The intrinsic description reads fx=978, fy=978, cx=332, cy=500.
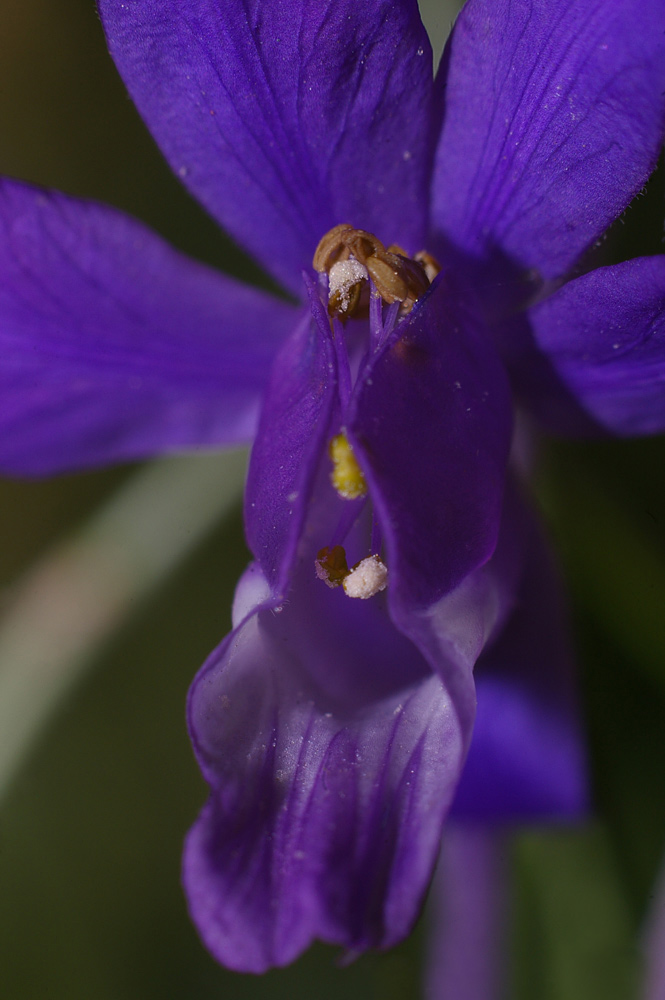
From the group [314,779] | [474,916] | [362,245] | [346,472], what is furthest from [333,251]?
[474,916]

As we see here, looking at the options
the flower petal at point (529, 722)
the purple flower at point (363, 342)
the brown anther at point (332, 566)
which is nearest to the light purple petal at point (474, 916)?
the flower petal at point (529, 722)

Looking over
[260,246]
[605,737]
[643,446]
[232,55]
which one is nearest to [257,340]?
[260,246]

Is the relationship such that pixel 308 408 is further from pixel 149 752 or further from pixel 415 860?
pixel 149 752

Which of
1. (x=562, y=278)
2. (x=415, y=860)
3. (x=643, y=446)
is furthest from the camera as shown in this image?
(x=643, y=446)

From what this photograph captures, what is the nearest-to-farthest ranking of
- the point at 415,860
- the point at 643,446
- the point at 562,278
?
the point at 415,860
the point at 562,278
the point at 643,446

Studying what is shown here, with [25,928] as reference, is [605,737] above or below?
below

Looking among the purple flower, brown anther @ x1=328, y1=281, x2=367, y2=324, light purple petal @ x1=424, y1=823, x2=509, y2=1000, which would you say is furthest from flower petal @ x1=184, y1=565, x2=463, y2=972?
light purple petal @ x1=424, y1=823, x2=509, y2=1000

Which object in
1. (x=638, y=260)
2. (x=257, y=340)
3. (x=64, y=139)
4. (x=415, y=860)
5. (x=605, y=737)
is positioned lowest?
(x=605, y=737)
